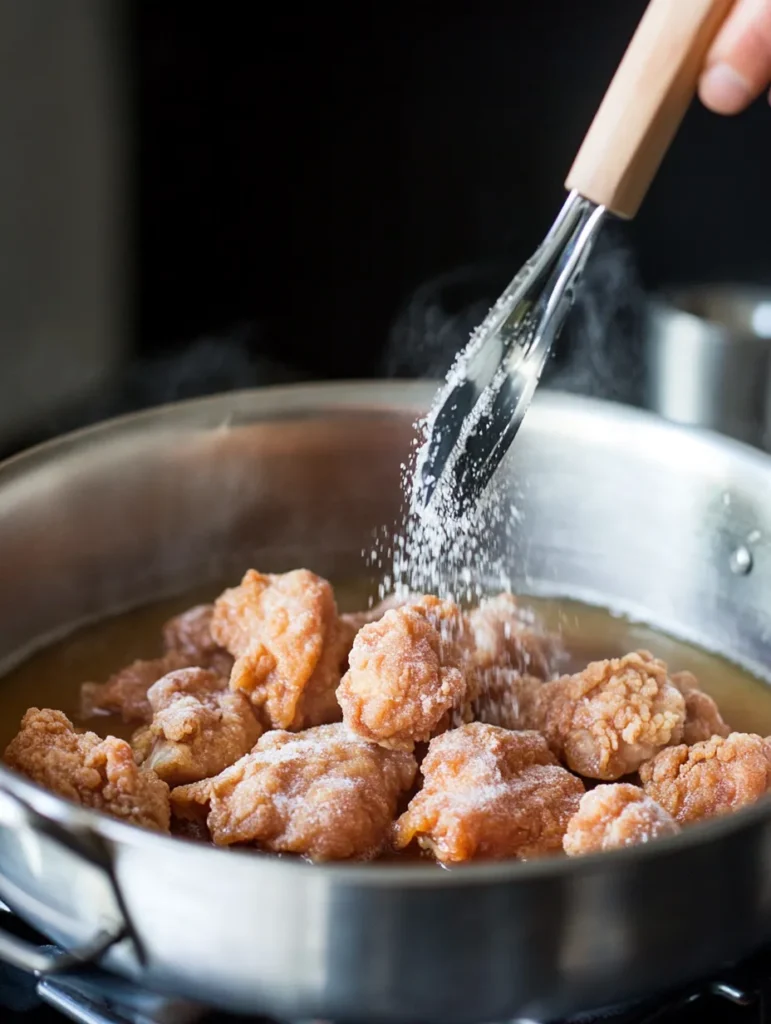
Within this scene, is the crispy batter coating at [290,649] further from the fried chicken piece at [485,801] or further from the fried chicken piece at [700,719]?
the fried chicken piece at [700,719]

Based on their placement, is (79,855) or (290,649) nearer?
(79,855)

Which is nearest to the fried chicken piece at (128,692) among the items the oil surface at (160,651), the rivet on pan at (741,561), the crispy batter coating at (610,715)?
the oil surface at (160,651)

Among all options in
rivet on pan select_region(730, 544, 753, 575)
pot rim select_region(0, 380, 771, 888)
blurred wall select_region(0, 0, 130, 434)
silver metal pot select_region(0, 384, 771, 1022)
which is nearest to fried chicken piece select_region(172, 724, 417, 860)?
pot rim select_region(0, 380, 771, 888)

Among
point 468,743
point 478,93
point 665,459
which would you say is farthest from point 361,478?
point 478,93

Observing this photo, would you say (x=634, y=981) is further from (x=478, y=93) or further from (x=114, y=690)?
(x=478, y=93)

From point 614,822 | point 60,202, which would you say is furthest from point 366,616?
point 60,202

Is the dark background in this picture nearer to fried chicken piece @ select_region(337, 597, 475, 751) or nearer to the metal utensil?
the metal utensil

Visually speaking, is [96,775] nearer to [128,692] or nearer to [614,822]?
[128,692]
